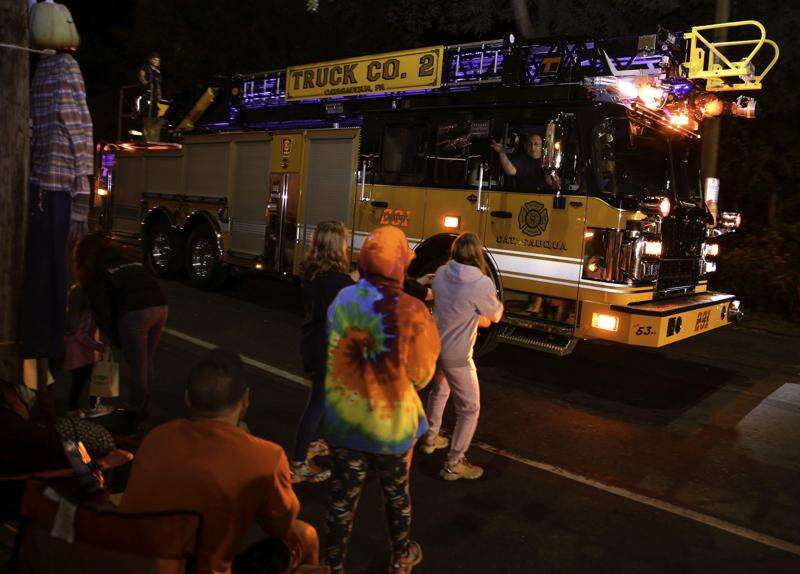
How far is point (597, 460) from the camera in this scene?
5.36m

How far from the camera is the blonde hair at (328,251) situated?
4297 mm

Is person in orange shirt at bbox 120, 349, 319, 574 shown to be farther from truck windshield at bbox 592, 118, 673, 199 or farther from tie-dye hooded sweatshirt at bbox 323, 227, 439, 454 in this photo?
truck windshield at bbox 592, 118, 673, 199

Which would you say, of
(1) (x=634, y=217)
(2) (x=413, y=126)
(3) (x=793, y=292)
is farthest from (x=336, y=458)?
(3) (x=793, y=292)

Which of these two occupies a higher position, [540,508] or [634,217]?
[634,217]

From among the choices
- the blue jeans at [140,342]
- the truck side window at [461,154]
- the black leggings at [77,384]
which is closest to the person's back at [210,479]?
the blue jeans at [140,342]

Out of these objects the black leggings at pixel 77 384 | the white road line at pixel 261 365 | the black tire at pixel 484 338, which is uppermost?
the black tire at pixel 484 338

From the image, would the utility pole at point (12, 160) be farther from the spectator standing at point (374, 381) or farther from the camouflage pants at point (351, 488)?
the camouflage pants at point (351, 488)

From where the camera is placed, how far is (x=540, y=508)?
14.7 feet

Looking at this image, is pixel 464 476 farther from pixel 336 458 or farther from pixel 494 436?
pixel 336 458

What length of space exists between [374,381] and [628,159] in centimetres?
485

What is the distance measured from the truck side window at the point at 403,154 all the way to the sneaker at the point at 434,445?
3.66m

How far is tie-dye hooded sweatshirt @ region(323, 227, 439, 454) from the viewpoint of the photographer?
3.13 metres

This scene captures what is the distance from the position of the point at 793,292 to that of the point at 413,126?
712 centimetres

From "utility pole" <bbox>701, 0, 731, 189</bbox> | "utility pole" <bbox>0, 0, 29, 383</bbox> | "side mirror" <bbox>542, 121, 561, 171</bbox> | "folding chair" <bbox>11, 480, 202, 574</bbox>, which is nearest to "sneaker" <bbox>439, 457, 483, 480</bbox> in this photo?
"utility pole" <bbox>0, 0, 29, 383</bbox>
